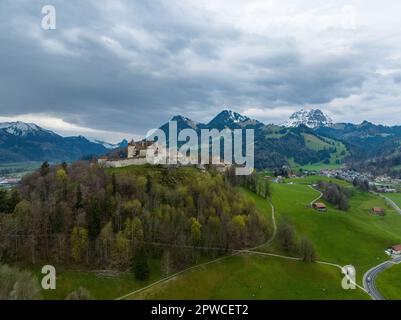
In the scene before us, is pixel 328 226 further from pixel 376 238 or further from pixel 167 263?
pixel 167 263

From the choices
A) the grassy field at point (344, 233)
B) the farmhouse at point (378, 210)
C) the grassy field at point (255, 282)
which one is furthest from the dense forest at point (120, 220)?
the farmhouse at point (378, 210)

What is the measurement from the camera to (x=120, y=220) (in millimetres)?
101812

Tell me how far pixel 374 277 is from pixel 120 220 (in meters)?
81.9

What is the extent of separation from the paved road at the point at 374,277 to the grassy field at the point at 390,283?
1.36 m

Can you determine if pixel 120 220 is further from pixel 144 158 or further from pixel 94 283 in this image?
pixel 144 158

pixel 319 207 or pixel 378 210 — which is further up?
pixel 319 207

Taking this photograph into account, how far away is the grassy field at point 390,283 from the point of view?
293 feet

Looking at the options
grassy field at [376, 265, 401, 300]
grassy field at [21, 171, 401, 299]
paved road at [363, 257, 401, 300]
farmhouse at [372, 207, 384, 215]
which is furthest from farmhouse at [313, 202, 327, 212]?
grassy field at [376, 265, 401, 300]

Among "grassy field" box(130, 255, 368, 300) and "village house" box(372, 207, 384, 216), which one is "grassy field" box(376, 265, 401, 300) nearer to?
"grassy field" box(130, 255, 368, 300)

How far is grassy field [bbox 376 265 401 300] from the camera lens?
89.2 meters

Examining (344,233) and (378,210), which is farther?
(378,210)

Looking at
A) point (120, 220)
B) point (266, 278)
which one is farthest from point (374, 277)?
point (120, 220)

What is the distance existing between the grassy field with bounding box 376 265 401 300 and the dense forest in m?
37.5
